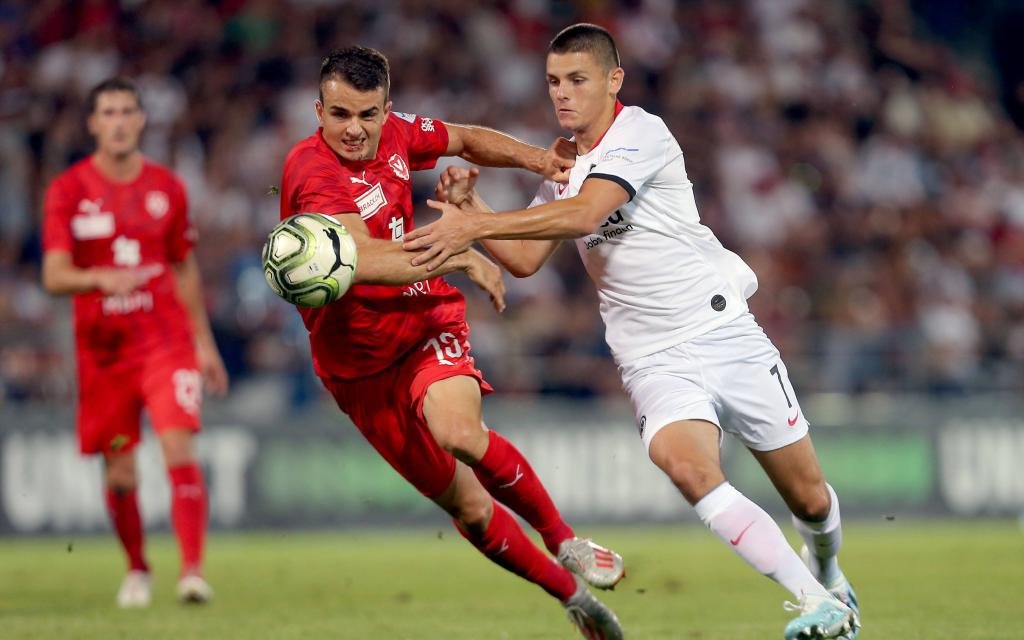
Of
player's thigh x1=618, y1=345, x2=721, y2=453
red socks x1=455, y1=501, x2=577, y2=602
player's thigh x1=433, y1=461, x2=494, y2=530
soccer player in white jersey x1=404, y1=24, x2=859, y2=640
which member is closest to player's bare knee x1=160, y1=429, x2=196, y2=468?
player's thigh x1=433, y1=461, x2=494, y2=530

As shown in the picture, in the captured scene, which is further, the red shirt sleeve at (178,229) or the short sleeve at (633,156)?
the red shirt sleeve at (178,229)

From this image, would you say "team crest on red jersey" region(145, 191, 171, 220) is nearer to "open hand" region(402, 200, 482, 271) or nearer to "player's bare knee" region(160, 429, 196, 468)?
"player's bare knee" region(160, 429, 196, 468)

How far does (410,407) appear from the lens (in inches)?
282

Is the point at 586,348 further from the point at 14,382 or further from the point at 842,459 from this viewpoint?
the point at 14,382

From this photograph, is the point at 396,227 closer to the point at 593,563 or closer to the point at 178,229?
the point at 593,563

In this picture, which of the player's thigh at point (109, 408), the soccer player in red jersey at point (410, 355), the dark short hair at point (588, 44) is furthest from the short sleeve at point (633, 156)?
the player's thigh at point (109, 408)

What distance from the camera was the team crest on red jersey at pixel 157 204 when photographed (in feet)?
32.5

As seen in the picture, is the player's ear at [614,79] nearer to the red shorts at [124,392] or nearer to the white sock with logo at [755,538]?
the white sock with logo at [755,538]

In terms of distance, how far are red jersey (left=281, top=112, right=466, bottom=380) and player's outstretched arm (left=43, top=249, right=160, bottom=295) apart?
93.2 inches

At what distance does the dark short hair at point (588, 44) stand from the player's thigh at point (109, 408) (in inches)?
171

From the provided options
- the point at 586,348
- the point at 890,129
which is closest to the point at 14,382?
the point at 586,348

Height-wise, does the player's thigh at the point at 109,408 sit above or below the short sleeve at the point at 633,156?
below

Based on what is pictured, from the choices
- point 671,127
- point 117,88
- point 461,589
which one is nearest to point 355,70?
point 117,88

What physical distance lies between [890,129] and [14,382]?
1069 centimetres
